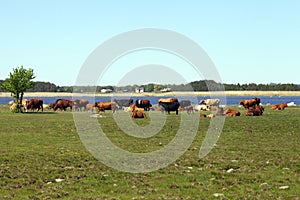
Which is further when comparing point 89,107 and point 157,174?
point 89,107

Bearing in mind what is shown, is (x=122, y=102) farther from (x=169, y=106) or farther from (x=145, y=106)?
(x=169, y=106)

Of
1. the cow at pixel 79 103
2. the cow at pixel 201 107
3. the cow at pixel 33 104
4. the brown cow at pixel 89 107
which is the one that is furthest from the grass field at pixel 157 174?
the cow at pixel 79 103

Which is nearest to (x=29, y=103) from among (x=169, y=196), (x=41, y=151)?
(x=41, y=151)

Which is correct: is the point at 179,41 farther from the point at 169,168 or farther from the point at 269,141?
the point at 169,168

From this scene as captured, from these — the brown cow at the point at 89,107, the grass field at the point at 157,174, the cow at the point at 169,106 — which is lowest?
the grass field at the point at 157,174

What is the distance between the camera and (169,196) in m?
12.9

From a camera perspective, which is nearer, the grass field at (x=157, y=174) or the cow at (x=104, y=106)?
the grass field at (x=157, y=174)

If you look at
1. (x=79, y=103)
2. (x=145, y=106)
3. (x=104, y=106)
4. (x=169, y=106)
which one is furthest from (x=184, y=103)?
(x=79, y=103)

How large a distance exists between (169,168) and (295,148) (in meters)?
8.49

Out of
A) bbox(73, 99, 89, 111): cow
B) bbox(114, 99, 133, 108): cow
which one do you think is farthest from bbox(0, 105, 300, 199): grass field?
bbox(73, 99, 89, 111): cow

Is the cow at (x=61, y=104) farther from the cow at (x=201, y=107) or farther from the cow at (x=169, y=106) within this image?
Answer: the cow at (x=169, y=106)

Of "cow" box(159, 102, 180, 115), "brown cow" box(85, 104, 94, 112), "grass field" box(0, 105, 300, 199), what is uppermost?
"cow" box(159, 102, 180, 115)

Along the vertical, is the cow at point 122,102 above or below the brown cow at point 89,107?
above

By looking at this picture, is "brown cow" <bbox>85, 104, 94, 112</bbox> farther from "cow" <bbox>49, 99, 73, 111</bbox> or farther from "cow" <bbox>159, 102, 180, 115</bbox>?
"cow" <bbox>159, 102, 180, 115</bbox>
